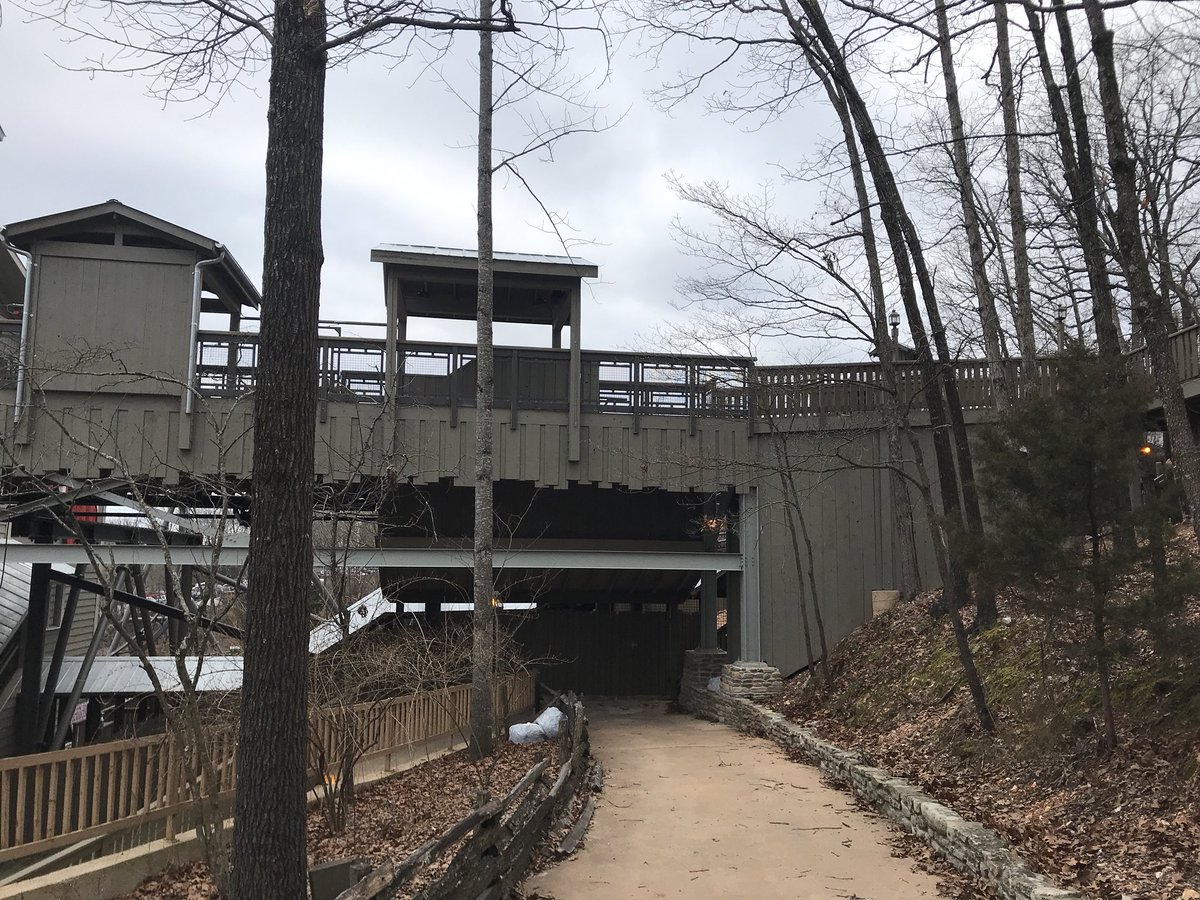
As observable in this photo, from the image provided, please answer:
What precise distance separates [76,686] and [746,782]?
13448 millimetres

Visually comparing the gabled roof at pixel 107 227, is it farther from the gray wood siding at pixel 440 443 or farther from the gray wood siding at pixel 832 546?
the gray wood siding at pixel 832 546

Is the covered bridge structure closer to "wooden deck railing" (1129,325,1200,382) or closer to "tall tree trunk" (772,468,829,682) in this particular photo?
"tall tree trunk" (772,468,829,682)

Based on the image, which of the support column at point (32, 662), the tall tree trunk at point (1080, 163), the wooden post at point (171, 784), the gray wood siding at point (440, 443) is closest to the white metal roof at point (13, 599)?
the support column at point (32, 662)

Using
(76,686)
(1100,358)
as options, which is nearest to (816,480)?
(1100,358)

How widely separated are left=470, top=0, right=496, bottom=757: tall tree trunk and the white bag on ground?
1039 millimetres

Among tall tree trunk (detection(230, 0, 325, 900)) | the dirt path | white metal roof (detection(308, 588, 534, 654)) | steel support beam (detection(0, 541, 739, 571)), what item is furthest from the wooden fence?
steel support beam (detection(0, 541, 739, 571))

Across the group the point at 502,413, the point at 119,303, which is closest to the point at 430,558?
the point at 502,413

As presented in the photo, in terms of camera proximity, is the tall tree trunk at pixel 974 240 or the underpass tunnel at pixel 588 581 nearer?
the tall tree trunk at pixel 974 240

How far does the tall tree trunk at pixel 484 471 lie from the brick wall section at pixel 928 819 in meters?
4.23

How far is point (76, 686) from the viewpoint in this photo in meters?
17.2

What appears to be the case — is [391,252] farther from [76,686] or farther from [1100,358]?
[1100,358]

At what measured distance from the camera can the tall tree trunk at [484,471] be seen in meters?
12.0

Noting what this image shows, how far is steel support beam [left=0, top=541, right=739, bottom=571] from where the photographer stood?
1465 cm

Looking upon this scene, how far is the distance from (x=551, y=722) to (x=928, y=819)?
7.41m
